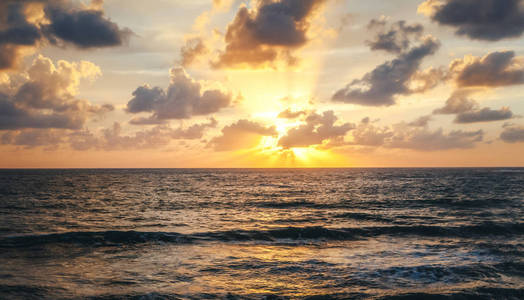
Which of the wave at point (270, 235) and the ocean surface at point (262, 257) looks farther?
the wave at point (270, 235)

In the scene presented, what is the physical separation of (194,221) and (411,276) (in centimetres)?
1923

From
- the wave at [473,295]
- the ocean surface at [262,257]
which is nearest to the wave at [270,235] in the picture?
the ocean surface at [262,257]

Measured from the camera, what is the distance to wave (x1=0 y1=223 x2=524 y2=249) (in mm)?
20484

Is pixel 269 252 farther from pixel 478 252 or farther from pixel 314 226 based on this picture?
pixel 478 252

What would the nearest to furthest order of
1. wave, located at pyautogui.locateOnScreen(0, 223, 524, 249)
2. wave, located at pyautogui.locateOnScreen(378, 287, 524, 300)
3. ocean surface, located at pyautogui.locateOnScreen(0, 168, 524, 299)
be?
wave, located at pyautogui.locateOnScreen(378, 287, 524, 300)
ocean surface, located at pyautogui.locateOnScreen(0, 168, 524, 299)
wave, located at pyautogui.locateOnScreen(0, 223, 524, 249)

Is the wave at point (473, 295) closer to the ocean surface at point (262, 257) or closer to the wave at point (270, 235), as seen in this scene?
the ocean surface at point (262, 257)

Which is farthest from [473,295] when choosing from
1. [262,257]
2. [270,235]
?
[270,235]

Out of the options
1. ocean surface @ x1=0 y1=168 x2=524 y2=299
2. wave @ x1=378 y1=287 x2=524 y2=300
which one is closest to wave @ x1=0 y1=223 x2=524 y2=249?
ocean surface @ x1=0 y1=168 x2=524 y2=299

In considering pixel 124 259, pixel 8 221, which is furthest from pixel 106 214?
pixel 124 259

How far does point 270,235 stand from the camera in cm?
2250

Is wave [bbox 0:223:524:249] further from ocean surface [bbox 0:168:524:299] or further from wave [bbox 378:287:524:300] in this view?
wave [bbox 378:287:524:300]

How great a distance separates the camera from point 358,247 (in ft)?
62.6

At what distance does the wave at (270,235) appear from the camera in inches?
806

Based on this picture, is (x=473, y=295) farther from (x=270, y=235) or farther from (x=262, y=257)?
(x=270, y=235)
